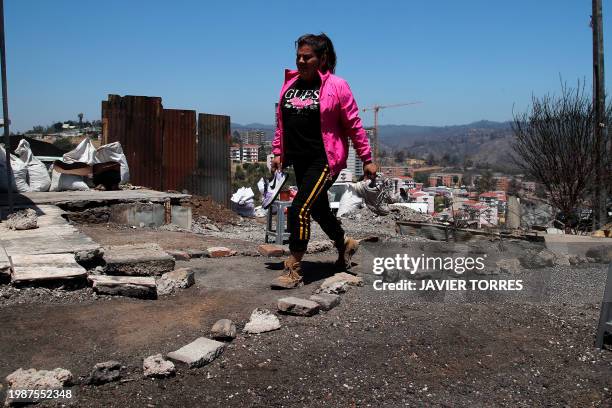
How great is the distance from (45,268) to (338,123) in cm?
226

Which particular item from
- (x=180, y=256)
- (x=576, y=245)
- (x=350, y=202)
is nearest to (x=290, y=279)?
(x=180, y=256)

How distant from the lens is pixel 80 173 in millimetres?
8867

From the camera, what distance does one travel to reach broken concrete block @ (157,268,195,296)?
3.83 metres

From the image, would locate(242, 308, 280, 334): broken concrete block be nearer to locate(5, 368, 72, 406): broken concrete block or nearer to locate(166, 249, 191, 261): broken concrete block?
locate(5, 368, 72, 406): broken concrete block

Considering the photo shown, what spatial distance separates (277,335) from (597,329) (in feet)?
5.74

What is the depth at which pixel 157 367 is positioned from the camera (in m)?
2.55

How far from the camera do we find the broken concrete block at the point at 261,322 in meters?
3.10

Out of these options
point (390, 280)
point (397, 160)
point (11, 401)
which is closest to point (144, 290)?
point (11, 401)

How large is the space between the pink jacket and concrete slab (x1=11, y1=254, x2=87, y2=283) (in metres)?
1.91

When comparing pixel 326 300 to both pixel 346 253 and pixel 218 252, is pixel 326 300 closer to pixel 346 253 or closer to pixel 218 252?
pixel 346 253

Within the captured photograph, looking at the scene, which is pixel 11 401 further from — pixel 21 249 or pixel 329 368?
pixel 21 249

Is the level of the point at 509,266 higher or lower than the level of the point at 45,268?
lower

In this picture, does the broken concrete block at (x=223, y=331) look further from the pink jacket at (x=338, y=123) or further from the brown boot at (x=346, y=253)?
the brown boot at (x=346, y=253)

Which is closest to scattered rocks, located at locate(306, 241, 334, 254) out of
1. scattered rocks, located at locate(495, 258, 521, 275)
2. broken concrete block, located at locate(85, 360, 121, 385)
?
scattered rocks, located at locate(495, 258, 521, 275)
